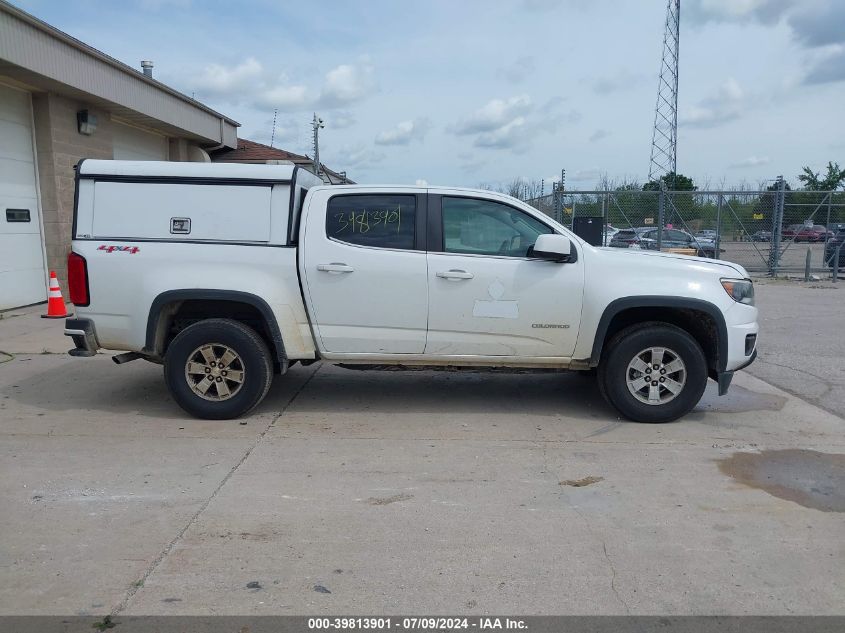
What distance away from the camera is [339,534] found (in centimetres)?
373

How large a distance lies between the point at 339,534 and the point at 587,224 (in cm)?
1416

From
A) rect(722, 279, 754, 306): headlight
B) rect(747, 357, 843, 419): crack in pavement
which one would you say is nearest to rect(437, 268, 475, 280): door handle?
rect(722, 279, 754, 306): headlight

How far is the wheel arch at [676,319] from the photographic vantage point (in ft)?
17.7

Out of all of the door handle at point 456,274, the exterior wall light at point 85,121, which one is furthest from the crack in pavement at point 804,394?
the exterior wall light at point 85,121

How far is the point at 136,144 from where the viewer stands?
15.3 metres

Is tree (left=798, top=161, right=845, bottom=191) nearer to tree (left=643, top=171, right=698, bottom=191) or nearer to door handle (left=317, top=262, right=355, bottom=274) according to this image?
tree (left=643, top=171, right=698, bottom=191)

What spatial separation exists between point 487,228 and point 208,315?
245 centimetres

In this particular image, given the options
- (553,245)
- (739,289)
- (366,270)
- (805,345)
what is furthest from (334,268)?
(805,345)

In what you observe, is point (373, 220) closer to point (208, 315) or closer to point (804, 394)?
point (208, 315)

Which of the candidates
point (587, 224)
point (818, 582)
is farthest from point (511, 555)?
point (587, 224)

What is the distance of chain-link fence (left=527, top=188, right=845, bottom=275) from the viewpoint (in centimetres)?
1834

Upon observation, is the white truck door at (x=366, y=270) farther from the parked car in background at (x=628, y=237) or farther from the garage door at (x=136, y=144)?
the parked car in background at (x=628, y=237)

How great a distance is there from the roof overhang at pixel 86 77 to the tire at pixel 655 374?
938 centimetres

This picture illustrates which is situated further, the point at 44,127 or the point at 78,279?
the point at 44,127
